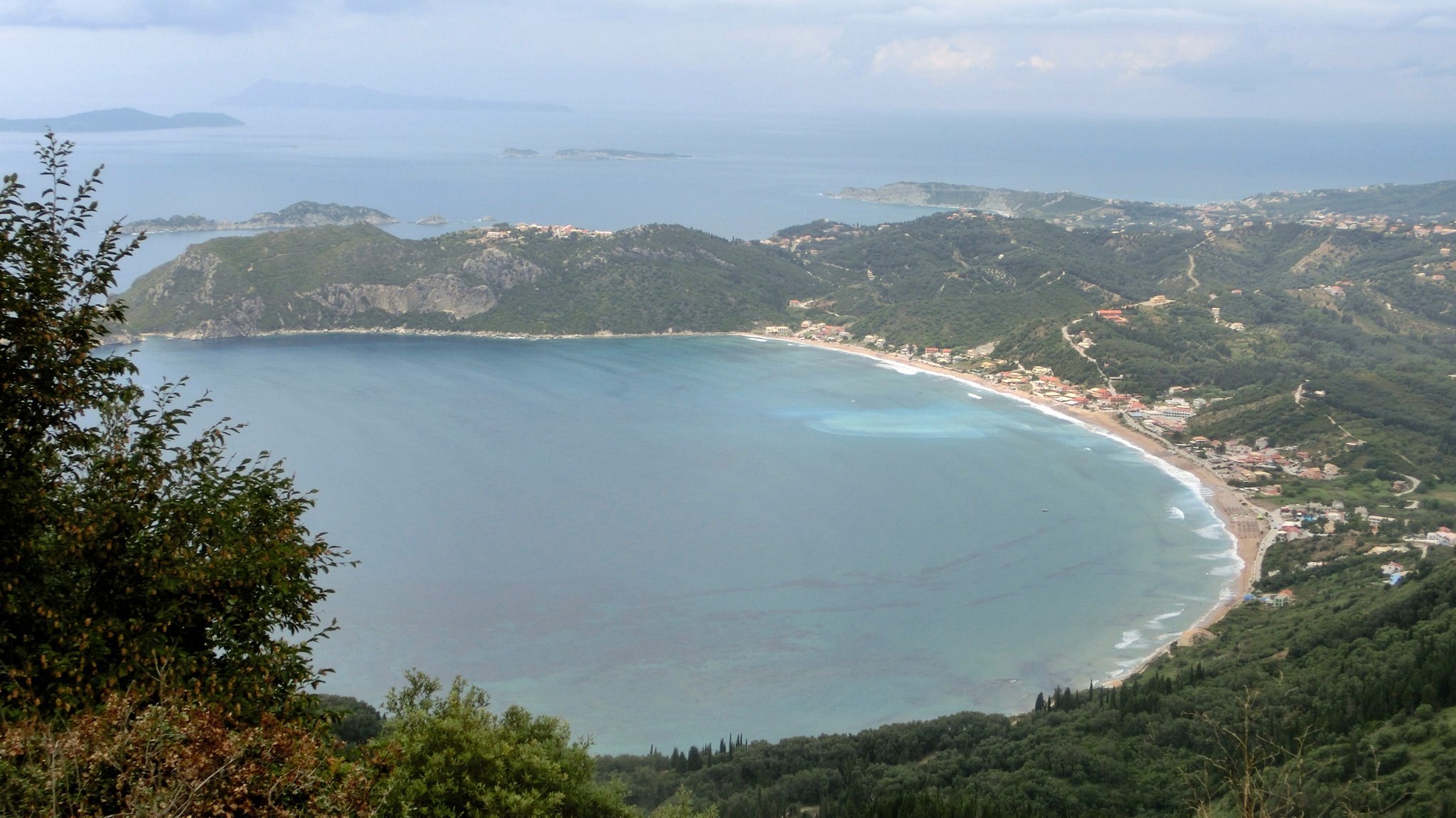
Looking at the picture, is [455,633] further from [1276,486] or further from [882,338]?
[882,338]

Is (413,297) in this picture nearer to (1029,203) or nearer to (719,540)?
(719,540)

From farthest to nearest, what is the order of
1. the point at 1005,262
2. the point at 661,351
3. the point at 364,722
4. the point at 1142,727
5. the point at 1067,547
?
the point at 1005,262, the point at 661,351, the point at 1067,547, the point at 1142,727, the point at 364,722

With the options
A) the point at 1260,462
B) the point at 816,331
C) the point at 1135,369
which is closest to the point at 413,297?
the point at 816,331

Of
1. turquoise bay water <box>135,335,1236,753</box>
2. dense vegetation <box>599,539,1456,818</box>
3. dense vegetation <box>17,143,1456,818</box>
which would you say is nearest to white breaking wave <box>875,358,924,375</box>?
turquoise bay water <box>135,335,1236,753</box>

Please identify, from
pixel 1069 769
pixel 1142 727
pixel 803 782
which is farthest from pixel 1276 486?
pixel 803 782

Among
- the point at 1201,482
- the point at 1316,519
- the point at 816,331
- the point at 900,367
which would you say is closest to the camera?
the point at 1316,519

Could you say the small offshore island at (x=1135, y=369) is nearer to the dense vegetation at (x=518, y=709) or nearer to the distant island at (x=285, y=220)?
the dense vegetation at (x=518, y=709)
